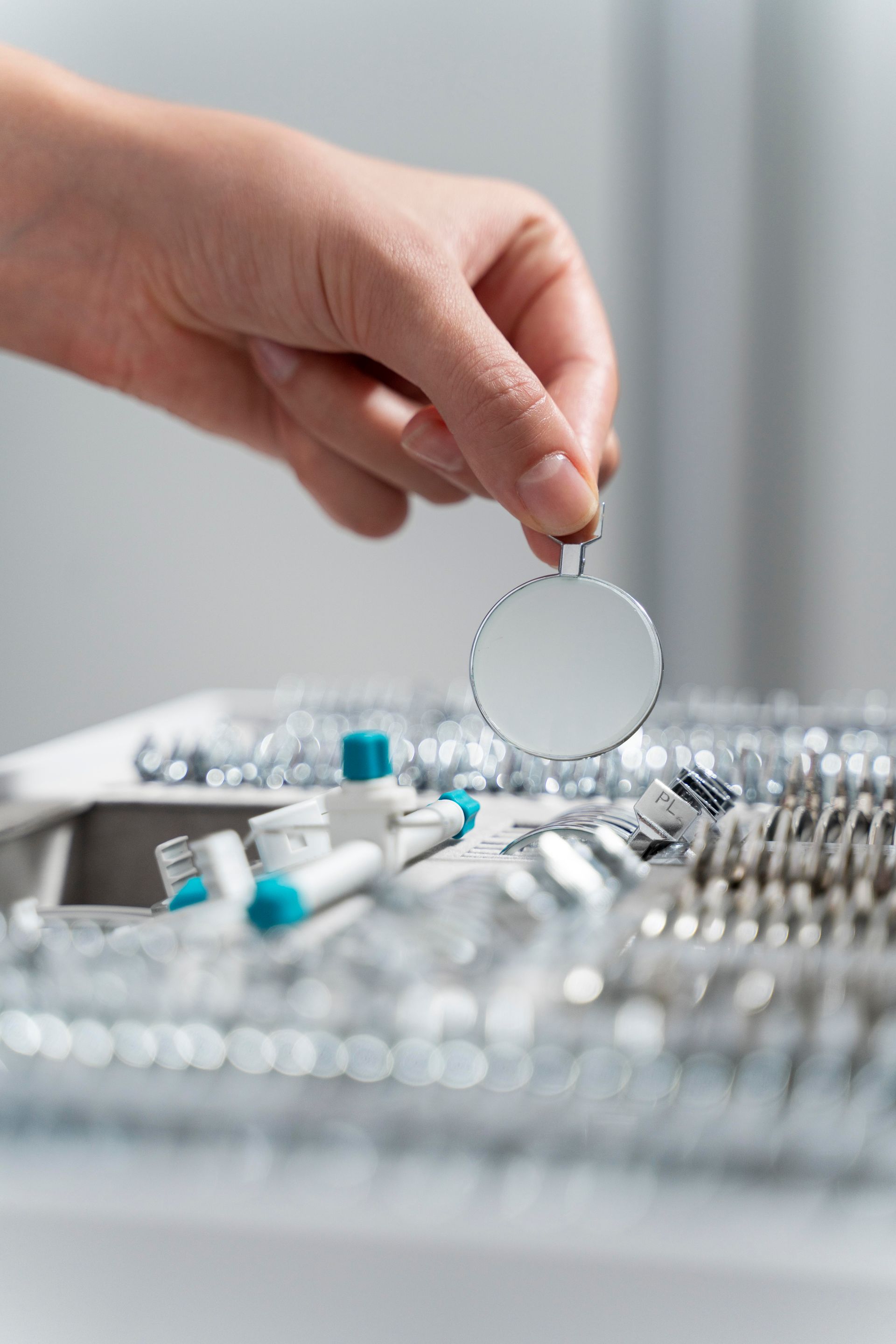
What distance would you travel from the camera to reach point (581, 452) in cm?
77

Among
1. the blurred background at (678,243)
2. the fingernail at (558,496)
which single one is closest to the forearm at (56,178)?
the fingernail at (558,496)

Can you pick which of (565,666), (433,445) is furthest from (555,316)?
(565,666)

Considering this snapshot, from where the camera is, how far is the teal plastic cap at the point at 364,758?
0.58 metres

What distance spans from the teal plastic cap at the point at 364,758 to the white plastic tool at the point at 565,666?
0.36 feet

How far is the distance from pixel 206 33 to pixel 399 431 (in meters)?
1.67

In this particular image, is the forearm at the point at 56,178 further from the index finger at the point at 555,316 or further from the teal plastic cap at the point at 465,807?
the teal plastic cap at the point at 465,807

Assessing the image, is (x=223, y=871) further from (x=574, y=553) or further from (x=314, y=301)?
(x=314, y=301)

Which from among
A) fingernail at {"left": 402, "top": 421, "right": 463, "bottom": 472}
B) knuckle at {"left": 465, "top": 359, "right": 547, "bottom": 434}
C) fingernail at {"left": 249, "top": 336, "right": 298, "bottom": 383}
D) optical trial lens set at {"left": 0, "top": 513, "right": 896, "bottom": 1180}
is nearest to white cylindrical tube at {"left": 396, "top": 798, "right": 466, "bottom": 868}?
optical trial lens set at {"left": 0, "top": 513, "right": 896, "bottom": 1180}

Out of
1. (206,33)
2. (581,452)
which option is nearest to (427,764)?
(581,452)

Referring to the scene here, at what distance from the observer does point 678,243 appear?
2.24 m

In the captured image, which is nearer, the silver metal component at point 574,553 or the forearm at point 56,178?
the silver metal component at point 574,553

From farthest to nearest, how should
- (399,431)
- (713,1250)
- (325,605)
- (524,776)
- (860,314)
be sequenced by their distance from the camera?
1. (325,605)
2. (860,314)
3. (399,431)
4. (524,776)
5. (713,1250)

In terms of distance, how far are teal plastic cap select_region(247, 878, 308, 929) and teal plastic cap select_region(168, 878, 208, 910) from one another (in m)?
0.10

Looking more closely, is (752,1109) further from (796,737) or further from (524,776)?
(796,737)
